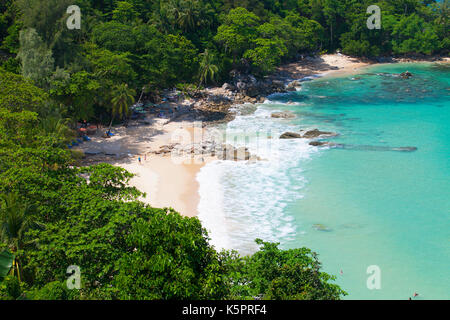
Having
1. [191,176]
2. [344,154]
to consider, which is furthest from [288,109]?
[191,176]

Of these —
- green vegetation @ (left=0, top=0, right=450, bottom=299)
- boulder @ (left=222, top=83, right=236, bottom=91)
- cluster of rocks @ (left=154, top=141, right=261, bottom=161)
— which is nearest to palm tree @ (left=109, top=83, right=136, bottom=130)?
green vegetation @ (left=0, top=0, right=450, bottom=299)

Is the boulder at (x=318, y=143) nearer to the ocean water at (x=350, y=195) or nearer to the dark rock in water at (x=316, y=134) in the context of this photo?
the ocean water at (x=350, y=195)

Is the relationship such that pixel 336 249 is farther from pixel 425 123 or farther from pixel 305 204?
pixel 425 123

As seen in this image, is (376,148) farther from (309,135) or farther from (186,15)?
(186,15)

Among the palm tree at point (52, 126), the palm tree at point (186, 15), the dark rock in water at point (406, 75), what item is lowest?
the palm tree at point (52, 126)

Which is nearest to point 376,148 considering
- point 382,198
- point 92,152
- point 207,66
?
point 382,198

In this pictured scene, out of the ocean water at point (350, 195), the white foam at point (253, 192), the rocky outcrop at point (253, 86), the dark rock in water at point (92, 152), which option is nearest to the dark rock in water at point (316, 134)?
the ocean water at point (350, 195)
